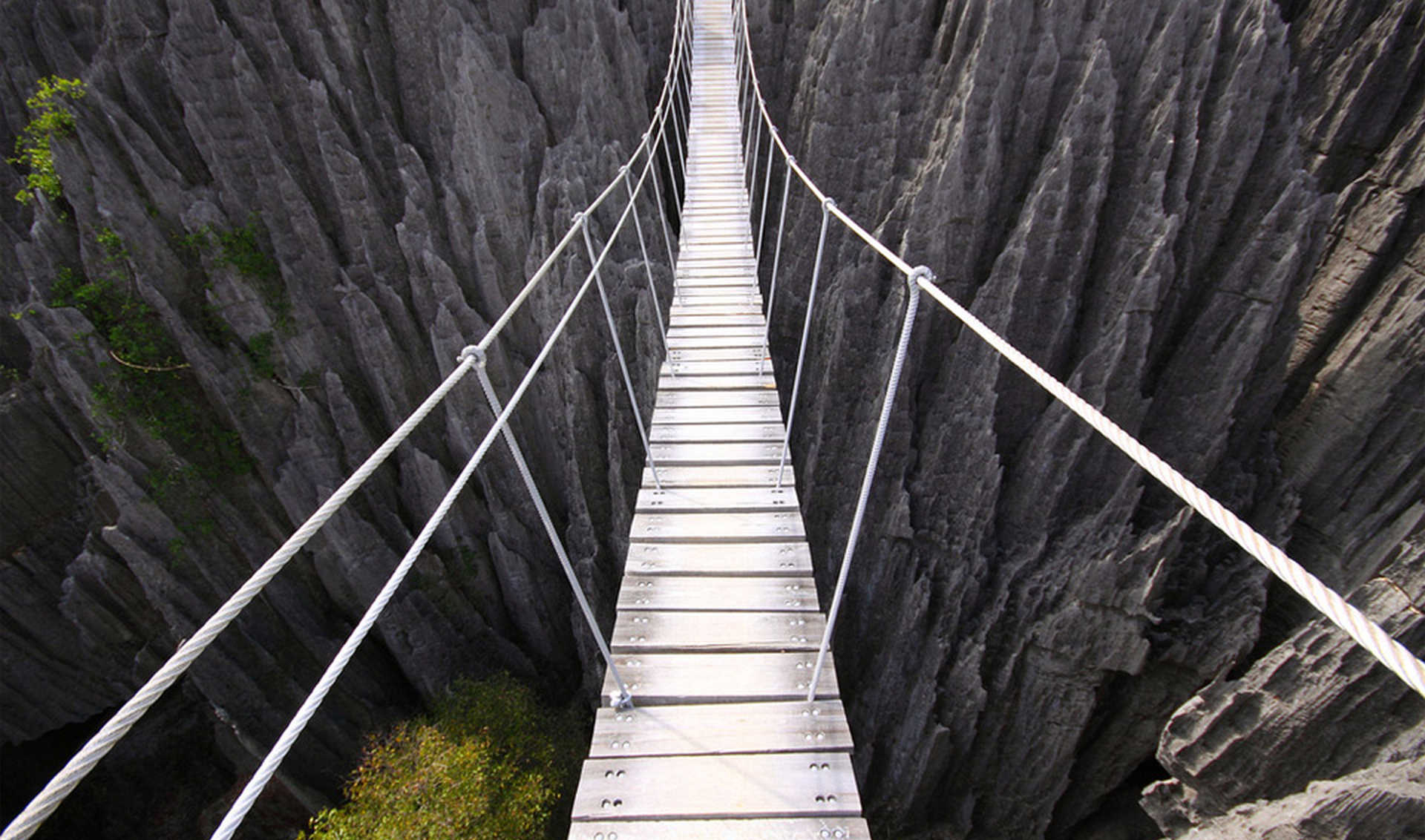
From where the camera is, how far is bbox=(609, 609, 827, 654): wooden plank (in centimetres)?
350

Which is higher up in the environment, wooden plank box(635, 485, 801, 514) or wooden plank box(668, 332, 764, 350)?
wooden plank box(668, 332, 764, 350)

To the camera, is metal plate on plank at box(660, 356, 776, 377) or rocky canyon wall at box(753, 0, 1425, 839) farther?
rocky canyon wall at box(753, 0, 1425, 839)

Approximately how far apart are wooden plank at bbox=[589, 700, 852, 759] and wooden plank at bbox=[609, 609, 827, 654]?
331 mm

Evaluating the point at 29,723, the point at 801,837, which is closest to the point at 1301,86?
the point at 801,837

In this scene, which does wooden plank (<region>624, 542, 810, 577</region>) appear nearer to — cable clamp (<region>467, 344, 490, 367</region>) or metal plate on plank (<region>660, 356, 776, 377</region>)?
cable clamp (<region>467, 344, 490, 367</region>)

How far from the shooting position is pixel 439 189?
431 inches

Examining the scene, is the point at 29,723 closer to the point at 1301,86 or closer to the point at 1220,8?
the point at 1220,8

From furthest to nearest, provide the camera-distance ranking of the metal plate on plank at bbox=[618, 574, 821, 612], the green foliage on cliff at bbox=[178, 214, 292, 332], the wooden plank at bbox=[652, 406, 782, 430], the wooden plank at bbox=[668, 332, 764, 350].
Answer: the green foliage on cliff at bbox=[178, 214, 292, 332] → the wooden plank at bbox=[668, 332, 764, 350] → the wooden plank at bbox=[652, 406, 782, 430] → the metal plate on plank at bbox=[618, 574, 821, 612]

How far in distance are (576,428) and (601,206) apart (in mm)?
3928

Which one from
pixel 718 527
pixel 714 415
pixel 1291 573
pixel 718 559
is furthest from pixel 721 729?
pixel 714 415

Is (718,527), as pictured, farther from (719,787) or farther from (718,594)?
(719,787)

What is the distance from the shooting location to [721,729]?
312cm

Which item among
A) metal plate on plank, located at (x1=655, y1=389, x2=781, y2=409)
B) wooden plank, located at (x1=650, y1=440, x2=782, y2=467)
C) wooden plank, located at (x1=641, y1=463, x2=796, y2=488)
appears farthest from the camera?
metal plate on plank, located at (x1=655, y1=389, x2=781, y2=409)

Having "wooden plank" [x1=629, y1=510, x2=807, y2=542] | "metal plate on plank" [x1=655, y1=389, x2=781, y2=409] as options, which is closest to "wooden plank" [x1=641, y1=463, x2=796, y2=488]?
"wooden plank" [x1=629, y1=510, x2=807, y2=542]
